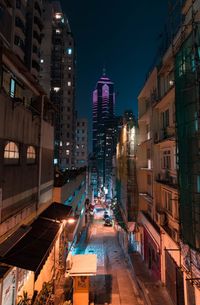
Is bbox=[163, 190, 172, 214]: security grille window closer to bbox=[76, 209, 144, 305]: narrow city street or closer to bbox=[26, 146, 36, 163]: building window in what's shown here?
bbox=[76, 209, 144, 305]: narrow city street

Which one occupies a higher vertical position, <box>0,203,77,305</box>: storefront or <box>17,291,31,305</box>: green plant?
<box>0,203,77,305</box>: storefront

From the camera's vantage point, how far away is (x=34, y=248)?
818cm

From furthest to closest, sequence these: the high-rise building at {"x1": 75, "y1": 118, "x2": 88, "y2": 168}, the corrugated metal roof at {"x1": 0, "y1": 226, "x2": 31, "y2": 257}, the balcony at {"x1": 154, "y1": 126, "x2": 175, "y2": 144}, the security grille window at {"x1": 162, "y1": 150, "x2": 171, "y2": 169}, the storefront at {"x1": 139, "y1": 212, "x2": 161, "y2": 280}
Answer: the high-rise building at {"x1": 75, "y1": 118, "x2": 88, "y2": 168} < the storefront at {"x1": 139, "y1": 212, "x2": 161, "y2": 280} < the security grille window at {"x1": 162, "y1": 150, "x2": 171, "y2": 169} < the balcony at {"x1": 154, "y1": 126, "x2": 175, "y2": 144} < the corrugated metal roof at {"x1": 0, "y1": 226, "x2": 31, "y2": 257}

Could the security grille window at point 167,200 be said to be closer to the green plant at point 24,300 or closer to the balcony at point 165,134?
the balcony at point 165,134

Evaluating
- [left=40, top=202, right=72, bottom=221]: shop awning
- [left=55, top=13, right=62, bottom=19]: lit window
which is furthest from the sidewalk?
[left=55, top=13, right=62, bottom=19]: lit window

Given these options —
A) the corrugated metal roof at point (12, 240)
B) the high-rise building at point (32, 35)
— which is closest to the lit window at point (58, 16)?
the high-rise building at point (32, 35)

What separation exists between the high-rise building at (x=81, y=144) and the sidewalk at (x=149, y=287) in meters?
62.3

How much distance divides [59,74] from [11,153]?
46.0m

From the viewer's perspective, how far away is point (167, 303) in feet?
43.2

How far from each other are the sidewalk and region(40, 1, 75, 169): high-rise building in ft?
99.6

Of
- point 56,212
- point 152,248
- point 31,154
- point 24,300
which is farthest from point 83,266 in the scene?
Answer: point 152,248

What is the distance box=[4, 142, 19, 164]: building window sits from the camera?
8273mm

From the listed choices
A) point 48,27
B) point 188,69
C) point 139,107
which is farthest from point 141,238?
point 48,27

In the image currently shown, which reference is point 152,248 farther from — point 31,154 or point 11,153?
point 11,153
